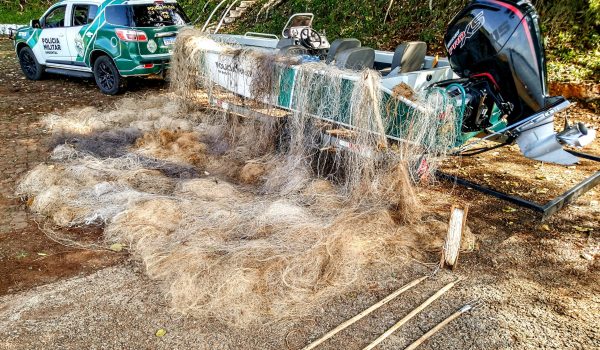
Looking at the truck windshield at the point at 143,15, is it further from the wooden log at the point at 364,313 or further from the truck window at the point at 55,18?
the wooden log at the point at 364,313

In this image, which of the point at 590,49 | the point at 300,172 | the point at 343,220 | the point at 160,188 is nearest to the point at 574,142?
the point at 343,220

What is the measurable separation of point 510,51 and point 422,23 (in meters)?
7.28

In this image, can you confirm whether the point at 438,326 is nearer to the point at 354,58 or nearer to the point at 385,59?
the point at 354,58

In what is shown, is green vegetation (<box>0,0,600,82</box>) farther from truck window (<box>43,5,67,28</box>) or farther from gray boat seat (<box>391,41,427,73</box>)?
truck window (<box>43,5,67,28</box>)

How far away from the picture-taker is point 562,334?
305 centimetres

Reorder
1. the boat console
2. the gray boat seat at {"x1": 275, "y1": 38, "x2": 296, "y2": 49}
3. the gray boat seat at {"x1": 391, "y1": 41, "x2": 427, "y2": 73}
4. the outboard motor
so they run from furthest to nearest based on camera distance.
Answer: the gray boat seat at {"x1": 275, "y1": 38, "x2": 296, "y2": 49} → the gray boat seat at {"x1": 391, "y1": 41, "x2": 427, "y2": 73} → the boat console → the outboard motor

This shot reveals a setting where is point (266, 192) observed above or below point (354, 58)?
below

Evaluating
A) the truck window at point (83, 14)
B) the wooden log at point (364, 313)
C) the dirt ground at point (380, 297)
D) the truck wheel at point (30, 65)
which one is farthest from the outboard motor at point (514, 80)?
the truck wheel at point (30, 65)

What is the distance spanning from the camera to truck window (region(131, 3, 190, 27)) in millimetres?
8672

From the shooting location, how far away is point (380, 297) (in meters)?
3.42

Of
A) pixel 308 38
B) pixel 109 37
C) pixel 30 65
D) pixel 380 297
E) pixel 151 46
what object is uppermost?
pixel 308 38

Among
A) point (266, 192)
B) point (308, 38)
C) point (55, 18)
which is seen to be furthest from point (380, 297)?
point (55, 18)

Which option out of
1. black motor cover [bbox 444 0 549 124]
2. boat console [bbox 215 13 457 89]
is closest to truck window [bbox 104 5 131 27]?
boat console [bbox 215 13 457 89]

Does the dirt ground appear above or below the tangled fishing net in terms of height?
below
